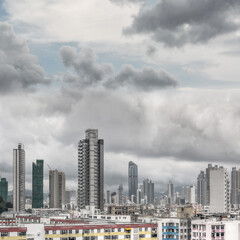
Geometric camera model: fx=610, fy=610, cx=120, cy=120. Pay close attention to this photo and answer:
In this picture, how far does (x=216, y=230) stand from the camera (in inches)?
6634

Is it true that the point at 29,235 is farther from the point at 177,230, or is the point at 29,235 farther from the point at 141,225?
the point at 177,230

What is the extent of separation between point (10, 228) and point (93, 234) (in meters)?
28.6

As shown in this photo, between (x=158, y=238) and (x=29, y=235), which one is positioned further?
(x=158, y=238)

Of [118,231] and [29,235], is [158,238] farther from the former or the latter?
[29,235]

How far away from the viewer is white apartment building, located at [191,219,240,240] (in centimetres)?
16825

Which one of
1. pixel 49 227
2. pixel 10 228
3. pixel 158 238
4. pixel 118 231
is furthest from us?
pixel 158 238

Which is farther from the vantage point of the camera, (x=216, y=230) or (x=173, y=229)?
(x=173, y=229)

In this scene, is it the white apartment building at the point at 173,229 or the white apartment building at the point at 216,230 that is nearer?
the white apartment building at the point at 216,230

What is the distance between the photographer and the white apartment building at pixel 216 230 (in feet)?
552

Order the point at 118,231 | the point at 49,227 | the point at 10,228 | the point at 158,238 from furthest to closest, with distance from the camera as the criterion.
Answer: the point at 158,238
the point at 118,231
the point at 49,227
the point at 10,228

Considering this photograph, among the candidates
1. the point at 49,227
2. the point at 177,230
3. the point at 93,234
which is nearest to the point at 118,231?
the point at 93,234

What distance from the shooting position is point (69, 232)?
152750 millimetres

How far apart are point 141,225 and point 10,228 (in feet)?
148

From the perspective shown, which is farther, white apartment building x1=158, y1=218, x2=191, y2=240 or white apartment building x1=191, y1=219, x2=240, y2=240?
white apartment building x1=158, y1=218, x2=191, y2=240
